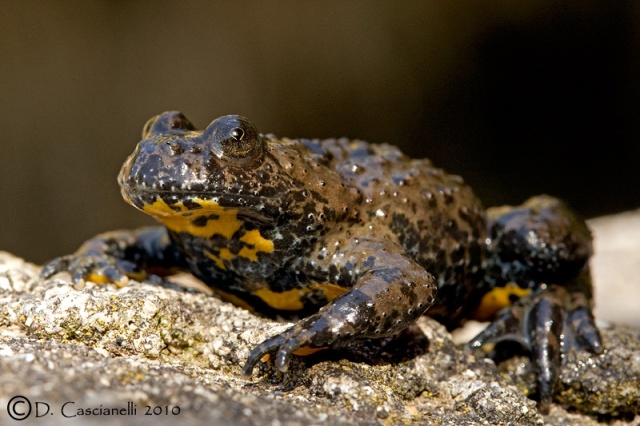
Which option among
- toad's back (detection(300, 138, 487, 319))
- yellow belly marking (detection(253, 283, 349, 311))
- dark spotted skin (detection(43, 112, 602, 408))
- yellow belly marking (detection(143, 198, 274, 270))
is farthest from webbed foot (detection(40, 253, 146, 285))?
toad's back (detection(300, 138, 487, 319))

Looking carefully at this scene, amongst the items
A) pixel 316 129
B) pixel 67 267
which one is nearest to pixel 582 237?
pixel 67 267

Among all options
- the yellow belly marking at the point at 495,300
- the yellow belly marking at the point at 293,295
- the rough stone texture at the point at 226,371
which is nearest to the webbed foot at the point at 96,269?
the rough stone texture at the point at 226,371

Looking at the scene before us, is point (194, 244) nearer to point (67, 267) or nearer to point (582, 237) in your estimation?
point (67, 267)

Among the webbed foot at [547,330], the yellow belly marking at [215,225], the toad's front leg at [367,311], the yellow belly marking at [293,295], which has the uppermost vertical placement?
the yellow belly marking at [215,225]

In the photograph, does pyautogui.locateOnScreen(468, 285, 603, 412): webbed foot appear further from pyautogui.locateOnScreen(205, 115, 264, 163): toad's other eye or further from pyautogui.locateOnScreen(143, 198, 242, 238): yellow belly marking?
pyautogui.locateOnScreen(205, 115, 264, 163): toad's other eye

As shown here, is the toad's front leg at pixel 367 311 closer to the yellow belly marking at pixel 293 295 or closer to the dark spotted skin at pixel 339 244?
the dark spotted skin at pixel 339 244

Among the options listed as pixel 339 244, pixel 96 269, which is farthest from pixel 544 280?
pixel 96 269
